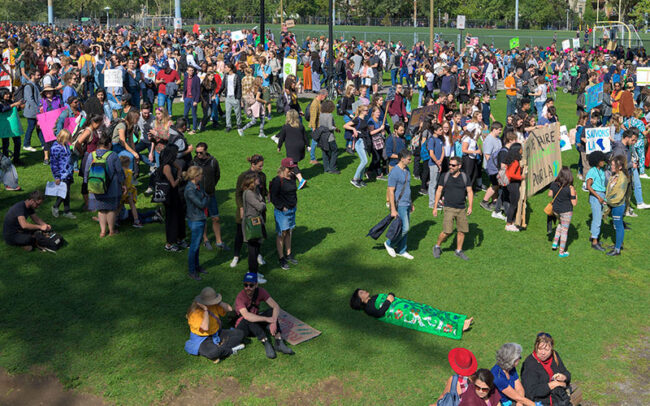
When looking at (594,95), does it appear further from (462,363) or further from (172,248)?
(462,363)

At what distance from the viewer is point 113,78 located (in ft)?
59.3

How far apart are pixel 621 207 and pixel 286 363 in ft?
23.2

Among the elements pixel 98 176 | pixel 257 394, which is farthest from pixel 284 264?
pixel 257 394

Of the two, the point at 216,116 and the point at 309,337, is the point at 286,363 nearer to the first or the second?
the point at 309,337

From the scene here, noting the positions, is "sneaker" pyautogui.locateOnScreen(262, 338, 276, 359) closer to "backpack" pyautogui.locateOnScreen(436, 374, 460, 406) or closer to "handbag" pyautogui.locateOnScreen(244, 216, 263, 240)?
"handbag" pyautogui.locateOnScreen(244, 216, 263, 240)

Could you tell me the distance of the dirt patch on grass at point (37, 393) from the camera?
773cm

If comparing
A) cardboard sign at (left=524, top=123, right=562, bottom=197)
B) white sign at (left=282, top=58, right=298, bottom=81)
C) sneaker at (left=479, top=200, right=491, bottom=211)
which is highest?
white sign at (left=282, top=58, right=298, bottom=81)

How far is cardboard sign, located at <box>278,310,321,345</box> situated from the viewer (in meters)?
9.06

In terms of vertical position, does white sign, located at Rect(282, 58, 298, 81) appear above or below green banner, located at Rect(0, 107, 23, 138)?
above

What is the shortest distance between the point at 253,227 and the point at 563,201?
5474mm

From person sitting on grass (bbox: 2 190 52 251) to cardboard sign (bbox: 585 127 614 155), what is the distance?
37.7ft

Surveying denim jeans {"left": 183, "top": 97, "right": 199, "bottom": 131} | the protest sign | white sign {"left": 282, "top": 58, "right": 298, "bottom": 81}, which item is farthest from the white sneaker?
white sign {"left": 282, "top": 58, "right": 298, "bottom": 81}

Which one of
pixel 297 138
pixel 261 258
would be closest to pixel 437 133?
pixel 297 138

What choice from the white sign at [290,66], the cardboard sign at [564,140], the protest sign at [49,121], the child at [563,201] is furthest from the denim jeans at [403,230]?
the white sign at [290,66]
